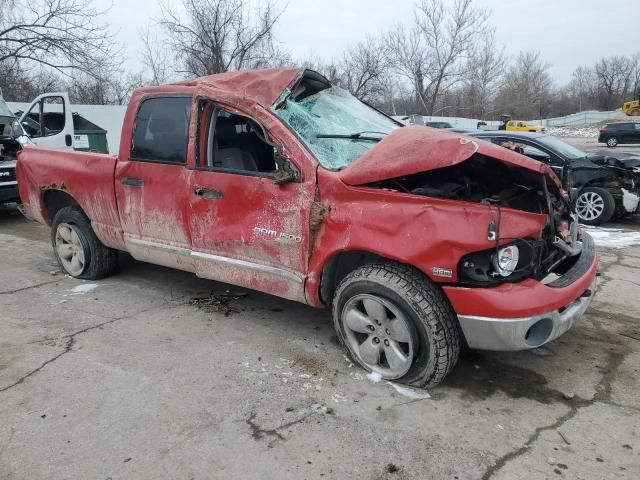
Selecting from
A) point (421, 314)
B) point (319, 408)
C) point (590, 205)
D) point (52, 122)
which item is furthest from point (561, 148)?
point (52, 122)

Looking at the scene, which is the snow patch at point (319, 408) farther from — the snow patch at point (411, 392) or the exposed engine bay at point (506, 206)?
the exposed engine bay at point (506, 206)

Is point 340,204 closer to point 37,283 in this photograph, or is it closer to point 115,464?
point 115,464

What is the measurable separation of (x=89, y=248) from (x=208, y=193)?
6.63 ft

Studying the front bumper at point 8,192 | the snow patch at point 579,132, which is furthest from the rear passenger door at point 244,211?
the snow patch at point 579,132

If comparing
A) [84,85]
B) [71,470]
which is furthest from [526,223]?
[84,85]

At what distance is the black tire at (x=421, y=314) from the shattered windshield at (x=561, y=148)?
245 inches

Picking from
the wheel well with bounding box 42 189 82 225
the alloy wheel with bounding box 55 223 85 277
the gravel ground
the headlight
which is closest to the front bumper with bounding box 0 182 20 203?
the wheel well with bounding box 42 189 82 225

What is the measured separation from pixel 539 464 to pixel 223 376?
1.88m

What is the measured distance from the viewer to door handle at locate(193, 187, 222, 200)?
3.61 metres

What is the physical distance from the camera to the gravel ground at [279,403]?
2.38 metres

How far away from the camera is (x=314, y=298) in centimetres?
333

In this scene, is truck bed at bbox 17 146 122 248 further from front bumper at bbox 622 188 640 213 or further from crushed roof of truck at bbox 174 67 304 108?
front bumper at bbox 622 188 640 213

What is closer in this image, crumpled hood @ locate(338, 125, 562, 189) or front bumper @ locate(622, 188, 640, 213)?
crumpled hood @ locate(338, 125, 562, 189)

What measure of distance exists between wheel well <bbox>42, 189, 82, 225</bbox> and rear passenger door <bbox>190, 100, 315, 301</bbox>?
2.11 meters
